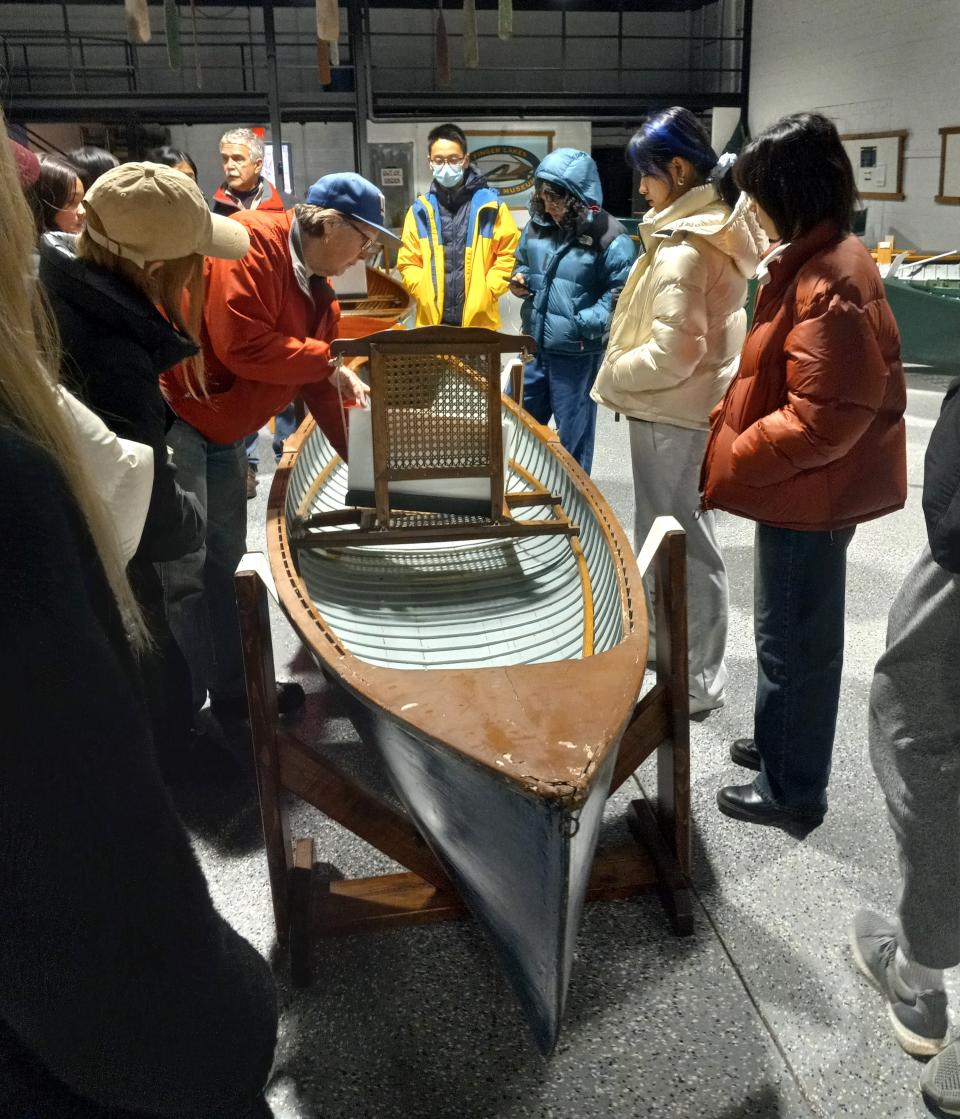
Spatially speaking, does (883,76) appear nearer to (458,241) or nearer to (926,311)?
(926,311)

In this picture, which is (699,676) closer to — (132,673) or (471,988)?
(471,988)

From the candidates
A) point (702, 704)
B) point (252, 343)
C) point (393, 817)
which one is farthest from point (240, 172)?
point (393, 817)

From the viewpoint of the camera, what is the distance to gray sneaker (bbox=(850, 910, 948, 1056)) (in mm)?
1963

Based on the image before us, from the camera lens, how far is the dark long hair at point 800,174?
2.12m

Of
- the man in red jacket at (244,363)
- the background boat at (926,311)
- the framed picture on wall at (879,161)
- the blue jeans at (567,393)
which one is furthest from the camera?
the framed picture on wall at (879,161)

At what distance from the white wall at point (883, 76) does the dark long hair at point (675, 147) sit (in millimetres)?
7344

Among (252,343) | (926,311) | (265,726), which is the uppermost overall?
(252,343)

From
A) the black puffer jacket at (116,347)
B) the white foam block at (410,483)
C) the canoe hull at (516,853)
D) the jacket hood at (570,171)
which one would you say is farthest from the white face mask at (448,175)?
the canoe hull at (516,853)

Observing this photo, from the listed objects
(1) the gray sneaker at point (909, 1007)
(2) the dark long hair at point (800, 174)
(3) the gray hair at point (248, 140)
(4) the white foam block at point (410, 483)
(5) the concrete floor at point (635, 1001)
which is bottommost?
(5) the concrete floor at point (635, 1001)

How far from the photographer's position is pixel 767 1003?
2.13 meters

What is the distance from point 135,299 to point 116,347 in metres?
0.12

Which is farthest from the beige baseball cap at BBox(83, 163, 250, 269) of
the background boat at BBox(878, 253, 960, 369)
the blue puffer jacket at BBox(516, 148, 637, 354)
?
the background boat at BBox(878, 253, 960, 369)

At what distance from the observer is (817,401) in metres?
2.16

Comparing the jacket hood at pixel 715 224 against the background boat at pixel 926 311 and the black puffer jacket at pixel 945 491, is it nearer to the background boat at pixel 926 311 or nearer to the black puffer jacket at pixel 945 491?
the black puffer jacket at pixel 945 491
